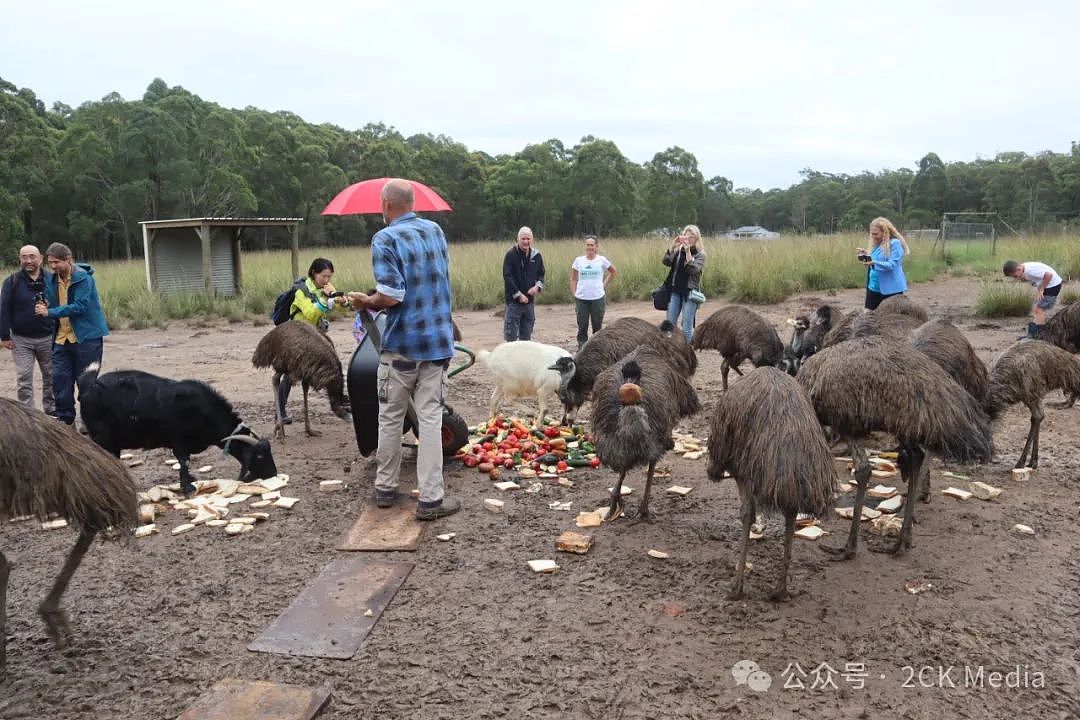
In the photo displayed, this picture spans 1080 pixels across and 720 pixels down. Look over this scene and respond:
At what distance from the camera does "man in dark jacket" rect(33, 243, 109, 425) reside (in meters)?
7.16

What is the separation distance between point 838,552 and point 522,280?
6.10 metres

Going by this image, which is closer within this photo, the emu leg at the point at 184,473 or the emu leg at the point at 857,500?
the emu leg at the point at 857,500

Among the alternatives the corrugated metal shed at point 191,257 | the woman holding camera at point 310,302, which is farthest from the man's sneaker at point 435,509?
the corrugated metal shed at point 191,257

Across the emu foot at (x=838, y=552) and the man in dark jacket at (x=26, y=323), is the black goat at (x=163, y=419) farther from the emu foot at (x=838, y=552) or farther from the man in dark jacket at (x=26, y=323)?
the emu foot at (x=838, y=552)

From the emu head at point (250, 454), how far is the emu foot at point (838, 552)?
4021 millimetres

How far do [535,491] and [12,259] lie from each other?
2669cm

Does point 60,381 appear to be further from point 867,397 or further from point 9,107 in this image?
point 9,107

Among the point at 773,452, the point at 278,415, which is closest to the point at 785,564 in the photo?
the point at 773,452

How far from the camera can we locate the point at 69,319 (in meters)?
7.30

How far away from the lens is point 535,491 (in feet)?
19.7

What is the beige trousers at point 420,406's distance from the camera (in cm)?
533

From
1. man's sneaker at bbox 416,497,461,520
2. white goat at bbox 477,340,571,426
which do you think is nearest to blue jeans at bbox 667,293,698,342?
white goat at bbox 477,340,571,426

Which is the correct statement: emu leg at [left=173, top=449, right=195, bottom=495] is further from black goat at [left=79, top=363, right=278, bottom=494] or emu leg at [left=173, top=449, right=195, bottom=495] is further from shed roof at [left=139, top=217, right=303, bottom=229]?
shed roof at [left=139, top=217, right=303, bottom=229]

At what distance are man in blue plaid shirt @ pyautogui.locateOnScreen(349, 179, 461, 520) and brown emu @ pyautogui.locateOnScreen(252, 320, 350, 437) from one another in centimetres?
172
